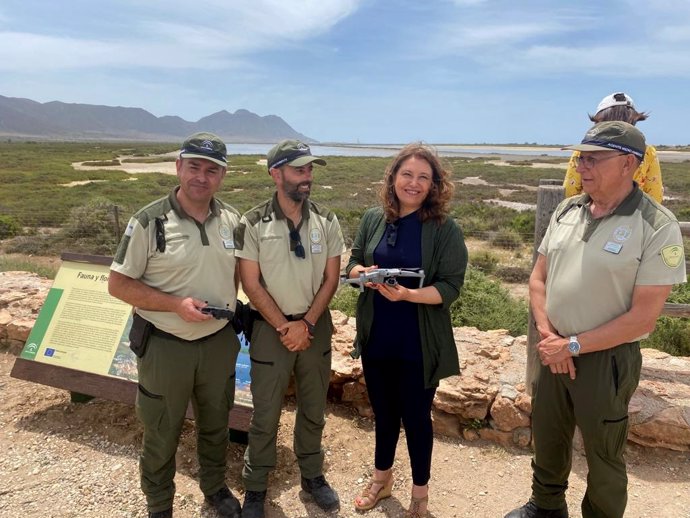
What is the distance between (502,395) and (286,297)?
198 centimetres

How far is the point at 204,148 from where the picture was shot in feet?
8.71

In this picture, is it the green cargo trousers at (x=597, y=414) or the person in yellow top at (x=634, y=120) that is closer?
the green cargo trousers at (x=597, y=414)

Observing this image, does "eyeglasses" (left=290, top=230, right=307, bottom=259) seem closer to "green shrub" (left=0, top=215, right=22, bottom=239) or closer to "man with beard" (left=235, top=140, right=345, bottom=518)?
"man with beard" (left=235, top=140, right=345, bottom=518)

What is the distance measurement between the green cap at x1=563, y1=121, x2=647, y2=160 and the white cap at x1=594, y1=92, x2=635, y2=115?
65 cm

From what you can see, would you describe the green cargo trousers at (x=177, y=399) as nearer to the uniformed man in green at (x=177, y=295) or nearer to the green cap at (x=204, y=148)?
the uniformed man in green at (x=177, y=295)

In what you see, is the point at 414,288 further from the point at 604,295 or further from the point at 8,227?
the point at 8,227

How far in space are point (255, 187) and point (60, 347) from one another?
88.6 ft

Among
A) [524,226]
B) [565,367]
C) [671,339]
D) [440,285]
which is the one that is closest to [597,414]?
[565,367]

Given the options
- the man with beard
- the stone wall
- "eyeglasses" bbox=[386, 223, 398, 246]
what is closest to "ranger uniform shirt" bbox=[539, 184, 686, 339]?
"eyeglasses" bbox=[386, 223, 398, 246]

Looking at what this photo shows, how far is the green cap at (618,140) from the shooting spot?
2.23 m

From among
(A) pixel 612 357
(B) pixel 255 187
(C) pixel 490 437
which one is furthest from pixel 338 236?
(B) pixel 255 187

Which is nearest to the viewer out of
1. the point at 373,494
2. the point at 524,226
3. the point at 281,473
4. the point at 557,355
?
the point at 557,355

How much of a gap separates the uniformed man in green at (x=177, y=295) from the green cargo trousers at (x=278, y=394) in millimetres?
213

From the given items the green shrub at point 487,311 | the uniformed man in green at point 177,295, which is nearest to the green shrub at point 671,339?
the green shrub at point 487,311
